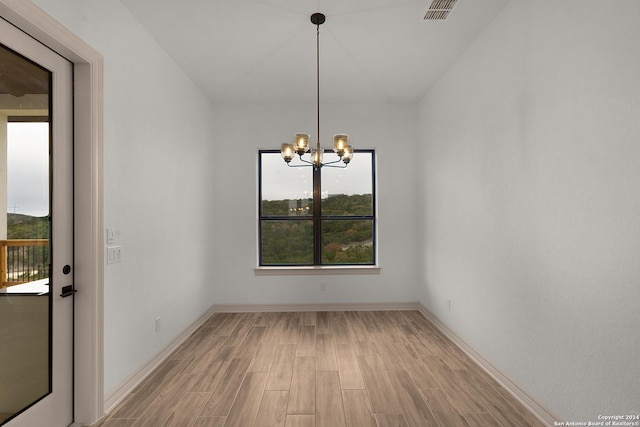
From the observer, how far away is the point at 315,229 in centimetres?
474

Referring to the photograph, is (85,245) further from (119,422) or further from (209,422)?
(209,422)

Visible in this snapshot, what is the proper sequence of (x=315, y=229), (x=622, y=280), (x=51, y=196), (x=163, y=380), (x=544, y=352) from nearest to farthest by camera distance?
(x=622, y=280), (x=51, y=196), (x=544, y=352), (x=163, y=380), (x=315, y=229)

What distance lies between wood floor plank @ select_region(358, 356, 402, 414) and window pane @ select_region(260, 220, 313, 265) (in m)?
1.98

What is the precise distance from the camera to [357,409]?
2205 millimetres

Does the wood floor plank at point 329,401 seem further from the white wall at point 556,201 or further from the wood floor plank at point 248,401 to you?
the white wall at point 556,201

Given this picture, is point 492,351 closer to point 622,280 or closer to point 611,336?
point 611,336

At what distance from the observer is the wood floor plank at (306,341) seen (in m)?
3.15

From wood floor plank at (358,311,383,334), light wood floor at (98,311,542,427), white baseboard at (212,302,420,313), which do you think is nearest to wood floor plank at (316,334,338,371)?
light wood floor at (98,311,542,427)

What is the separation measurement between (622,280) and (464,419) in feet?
4.20

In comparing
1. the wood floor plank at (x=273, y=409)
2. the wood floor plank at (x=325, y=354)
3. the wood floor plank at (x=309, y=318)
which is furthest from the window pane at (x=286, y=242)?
the wood floor plank at (x=273, y=409)

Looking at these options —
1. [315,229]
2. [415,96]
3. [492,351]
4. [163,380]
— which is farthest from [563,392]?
[415,96]

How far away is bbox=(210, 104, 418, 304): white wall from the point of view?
14.9 feet

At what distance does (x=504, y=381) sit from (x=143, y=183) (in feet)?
11.1

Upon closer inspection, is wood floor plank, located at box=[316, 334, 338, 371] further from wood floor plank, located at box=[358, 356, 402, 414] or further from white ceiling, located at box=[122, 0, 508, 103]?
white ceiling, located at box=[122, 0, 508, 103]
